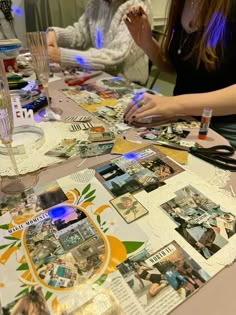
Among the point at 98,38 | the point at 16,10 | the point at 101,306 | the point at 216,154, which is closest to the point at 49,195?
the point at 101,306

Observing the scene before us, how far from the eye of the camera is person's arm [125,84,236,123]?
74 cm

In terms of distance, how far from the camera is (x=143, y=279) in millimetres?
363

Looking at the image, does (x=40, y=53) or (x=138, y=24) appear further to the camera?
(x=138, y=24)

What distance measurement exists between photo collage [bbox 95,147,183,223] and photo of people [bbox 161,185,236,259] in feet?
0.17

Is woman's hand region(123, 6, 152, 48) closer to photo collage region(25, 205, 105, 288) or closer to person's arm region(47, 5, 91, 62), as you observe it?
person's arm region(47, 5, 91, 62)

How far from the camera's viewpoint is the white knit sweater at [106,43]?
1.25 m

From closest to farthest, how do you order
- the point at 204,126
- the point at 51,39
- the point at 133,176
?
the point at 133,176
the point at 204,126
the point at 51,39

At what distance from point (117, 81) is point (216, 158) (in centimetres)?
61

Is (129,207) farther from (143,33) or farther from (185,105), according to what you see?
(143,33)

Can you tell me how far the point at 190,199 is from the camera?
0.49 metres

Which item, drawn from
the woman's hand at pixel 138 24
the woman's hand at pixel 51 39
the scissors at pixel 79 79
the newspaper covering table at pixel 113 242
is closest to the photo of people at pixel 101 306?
the newspaper covering table at pixel 113 242

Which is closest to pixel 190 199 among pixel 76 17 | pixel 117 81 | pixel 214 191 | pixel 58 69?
Answer: pixel 214 191

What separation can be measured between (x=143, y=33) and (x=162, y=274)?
1.03m

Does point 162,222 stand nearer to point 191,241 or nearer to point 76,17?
point 191,241
